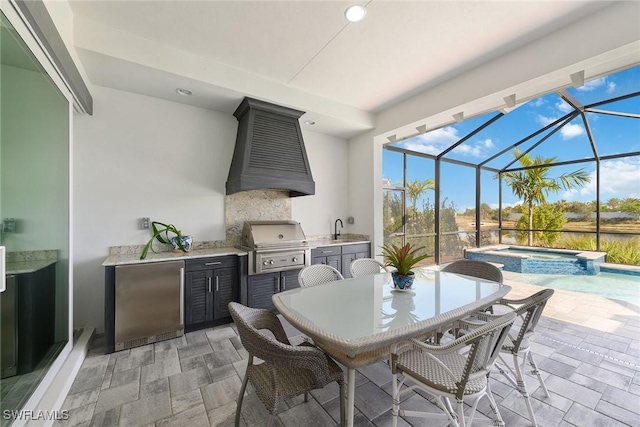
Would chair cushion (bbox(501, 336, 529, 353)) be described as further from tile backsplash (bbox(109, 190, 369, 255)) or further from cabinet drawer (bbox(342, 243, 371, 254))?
tile backsplash (bbox(109, 190, 369, 255))

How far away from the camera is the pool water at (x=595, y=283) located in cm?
435

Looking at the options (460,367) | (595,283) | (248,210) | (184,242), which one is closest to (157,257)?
(184,242)

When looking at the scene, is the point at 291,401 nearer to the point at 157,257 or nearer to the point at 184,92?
the point at 157,257

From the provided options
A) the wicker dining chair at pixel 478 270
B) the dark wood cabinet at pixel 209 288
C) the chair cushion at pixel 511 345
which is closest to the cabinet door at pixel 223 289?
the dark wood cabinet at pixel 209 288

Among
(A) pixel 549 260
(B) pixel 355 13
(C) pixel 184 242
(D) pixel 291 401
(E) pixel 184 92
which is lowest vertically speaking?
(D) pixel 291 401

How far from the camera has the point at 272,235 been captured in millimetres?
3473

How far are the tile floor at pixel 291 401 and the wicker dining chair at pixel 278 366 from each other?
38 cm

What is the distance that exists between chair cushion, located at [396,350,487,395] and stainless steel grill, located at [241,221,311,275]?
2.02m

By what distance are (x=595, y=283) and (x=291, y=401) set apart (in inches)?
257

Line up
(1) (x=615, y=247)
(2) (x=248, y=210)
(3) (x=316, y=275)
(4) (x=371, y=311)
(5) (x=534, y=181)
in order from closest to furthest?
(4) (x=371, y=311), (3) (x=316, y=275), (2) (x=248, y=210), (1) (x=615, y=247), (5) (x=534, y=181)

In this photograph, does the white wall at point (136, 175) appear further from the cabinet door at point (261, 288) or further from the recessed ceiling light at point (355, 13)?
the recessed ceiling light at point (355, 13)

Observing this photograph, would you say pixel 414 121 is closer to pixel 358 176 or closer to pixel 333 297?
pixel 358 176

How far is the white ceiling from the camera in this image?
2.04 metres

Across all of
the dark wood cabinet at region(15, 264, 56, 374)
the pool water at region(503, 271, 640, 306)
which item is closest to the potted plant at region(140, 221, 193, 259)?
the dark wood cabinet at region(15, 264, 56, 374)
